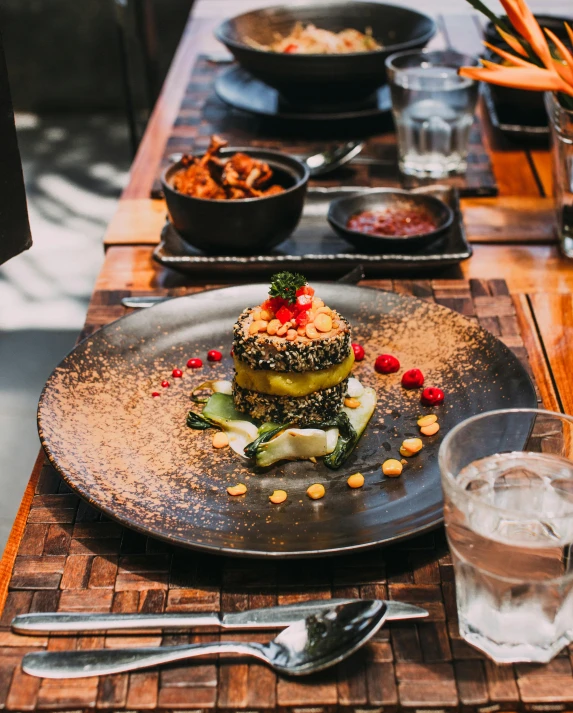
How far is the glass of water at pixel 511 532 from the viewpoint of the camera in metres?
0.99

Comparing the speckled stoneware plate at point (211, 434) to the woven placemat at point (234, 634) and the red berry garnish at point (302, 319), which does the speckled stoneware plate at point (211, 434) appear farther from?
the red berry garnish at point (302, 319)

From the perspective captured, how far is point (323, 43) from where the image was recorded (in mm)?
2855

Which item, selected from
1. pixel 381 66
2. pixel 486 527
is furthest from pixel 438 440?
pixel 381 66

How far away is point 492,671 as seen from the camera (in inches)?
40.5

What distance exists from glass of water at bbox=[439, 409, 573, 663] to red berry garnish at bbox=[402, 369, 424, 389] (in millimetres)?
394

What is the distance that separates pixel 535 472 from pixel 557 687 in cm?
25

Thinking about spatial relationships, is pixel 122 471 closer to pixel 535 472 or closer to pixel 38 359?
pixel 535 472

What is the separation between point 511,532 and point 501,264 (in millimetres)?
1161

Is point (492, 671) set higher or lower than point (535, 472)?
lower

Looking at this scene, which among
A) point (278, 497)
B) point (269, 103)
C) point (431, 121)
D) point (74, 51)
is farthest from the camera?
point (74, 51)

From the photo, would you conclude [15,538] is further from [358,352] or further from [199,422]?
[358,352]

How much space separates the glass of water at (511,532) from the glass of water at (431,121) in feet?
4.88

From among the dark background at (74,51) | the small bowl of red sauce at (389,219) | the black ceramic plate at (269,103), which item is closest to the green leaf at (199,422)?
the small bowl of red sauce at (389,219)

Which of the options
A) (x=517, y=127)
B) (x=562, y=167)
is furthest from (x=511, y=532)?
(x=517, y=127)
